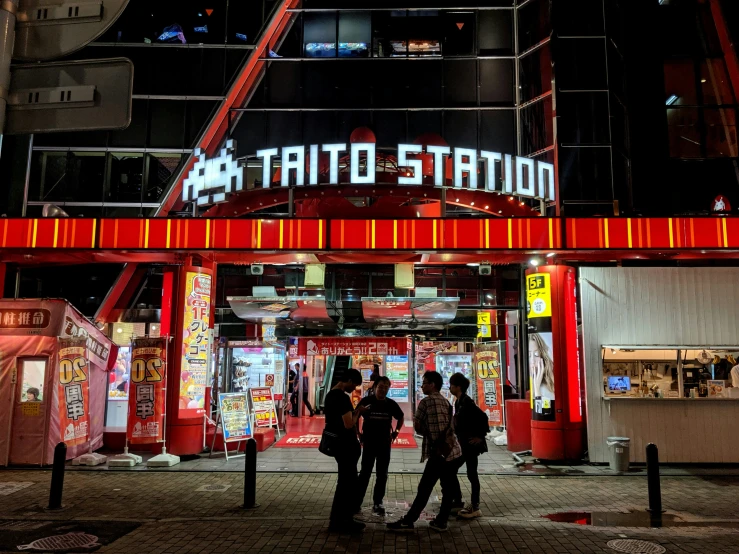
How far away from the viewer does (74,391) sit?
12008mm

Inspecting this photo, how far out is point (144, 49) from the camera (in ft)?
59.5

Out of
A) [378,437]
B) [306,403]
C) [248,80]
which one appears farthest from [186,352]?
[248,80]

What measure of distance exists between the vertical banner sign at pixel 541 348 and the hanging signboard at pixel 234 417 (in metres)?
6.17

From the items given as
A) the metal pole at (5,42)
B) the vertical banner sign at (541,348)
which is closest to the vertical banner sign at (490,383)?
the vertical banner sign at (541,348)

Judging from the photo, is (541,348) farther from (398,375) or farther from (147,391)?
(147,391)

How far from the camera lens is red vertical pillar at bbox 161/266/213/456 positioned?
12383 mm

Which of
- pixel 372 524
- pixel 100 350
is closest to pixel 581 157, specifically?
Result: pixel 372 524

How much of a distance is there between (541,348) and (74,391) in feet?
31.5

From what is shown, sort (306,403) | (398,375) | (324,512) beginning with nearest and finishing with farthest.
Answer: (324,512) < (398,375) < (306,403)

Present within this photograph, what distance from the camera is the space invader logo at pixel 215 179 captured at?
12.8m

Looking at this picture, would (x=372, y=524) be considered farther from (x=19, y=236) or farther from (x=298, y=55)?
(x=298, y=55)

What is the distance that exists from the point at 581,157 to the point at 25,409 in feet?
46.4

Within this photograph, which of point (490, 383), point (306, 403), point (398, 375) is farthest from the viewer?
point (306, 403)

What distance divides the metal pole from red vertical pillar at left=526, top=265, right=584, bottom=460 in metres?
10.5
